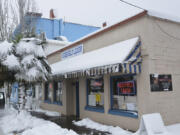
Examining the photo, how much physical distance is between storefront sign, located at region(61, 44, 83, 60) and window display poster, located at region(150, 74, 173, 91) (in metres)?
5.24

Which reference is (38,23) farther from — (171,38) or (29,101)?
(171,38)

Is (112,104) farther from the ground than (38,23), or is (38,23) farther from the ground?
(38,23)

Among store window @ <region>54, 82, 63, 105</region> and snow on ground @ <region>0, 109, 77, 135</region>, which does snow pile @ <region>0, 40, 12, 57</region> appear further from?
store window @ <region>54, 82, 63, 105</region>

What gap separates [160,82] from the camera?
24.6 feet

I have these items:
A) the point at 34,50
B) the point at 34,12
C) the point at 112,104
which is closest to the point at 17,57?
the point at 34,50

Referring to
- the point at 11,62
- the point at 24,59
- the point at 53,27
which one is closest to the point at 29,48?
the point at 24,59

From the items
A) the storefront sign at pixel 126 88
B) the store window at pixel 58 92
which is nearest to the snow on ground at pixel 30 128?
the storefront sign at pixel 126 88

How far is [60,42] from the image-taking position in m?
18.5

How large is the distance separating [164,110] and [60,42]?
1315 centimetres

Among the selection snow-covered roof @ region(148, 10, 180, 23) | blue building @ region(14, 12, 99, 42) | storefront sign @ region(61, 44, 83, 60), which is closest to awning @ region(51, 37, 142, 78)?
snow-covered roof @ region(148, 10, 180, 23)

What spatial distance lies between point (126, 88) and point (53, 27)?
15748mm

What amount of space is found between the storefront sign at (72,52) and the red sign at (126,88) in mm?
3950

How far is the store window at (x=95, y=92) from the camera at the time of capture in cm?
962

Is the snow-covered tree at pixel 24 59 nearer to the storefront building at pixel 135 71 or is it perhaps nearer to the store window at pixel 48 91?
the storefront building at pixel 135 71
